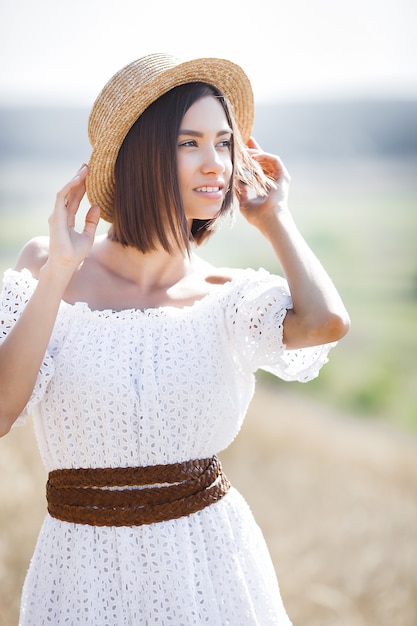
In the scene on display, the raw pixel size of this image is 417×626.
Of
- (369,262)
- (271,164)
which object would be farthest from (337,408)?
(271,164)

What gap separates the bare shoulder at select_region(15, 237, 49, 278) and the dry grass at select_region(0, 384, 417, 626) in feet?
6.00

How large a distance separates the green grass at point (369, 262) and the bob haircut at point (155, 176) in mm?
10300

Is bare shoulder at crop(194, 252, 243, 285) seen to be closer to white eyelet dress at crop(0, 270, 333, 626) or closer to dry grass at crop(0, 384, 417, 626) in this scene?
white eyelet dress at crop(0, 270, 333, 626)

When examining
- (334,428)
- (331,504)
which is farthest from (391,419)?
(331,504)

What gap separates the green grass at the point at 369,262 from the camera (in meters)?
14.2

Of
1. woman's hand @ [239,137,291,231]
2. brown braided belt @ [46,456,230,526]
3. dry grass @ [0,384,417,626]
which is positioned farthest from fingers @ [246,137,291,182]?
dry grass @ [0,384,417,626]

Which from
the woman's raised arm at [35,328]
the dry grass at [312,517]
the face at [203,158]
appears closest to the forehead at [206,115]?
the face at [203,158]

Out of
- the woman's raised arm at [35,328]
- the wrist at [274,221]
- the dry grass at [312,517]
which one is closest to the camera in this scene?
the woman's raised arm at [35,328]

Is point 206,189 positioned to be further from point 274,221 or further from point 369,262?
point 369,262

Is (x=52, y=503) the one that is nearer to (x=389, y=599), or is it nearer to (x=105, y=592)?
(x=105, y=592)

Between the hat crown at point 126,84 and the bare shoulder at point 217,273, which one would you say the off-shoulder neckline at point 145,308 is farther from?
the hat crown at point 126,84

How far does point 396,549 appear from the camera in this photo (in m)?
4.82

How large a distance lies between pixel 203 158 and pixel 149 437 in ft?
2.01

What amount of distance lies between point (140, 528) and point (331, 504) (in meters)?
4.82
